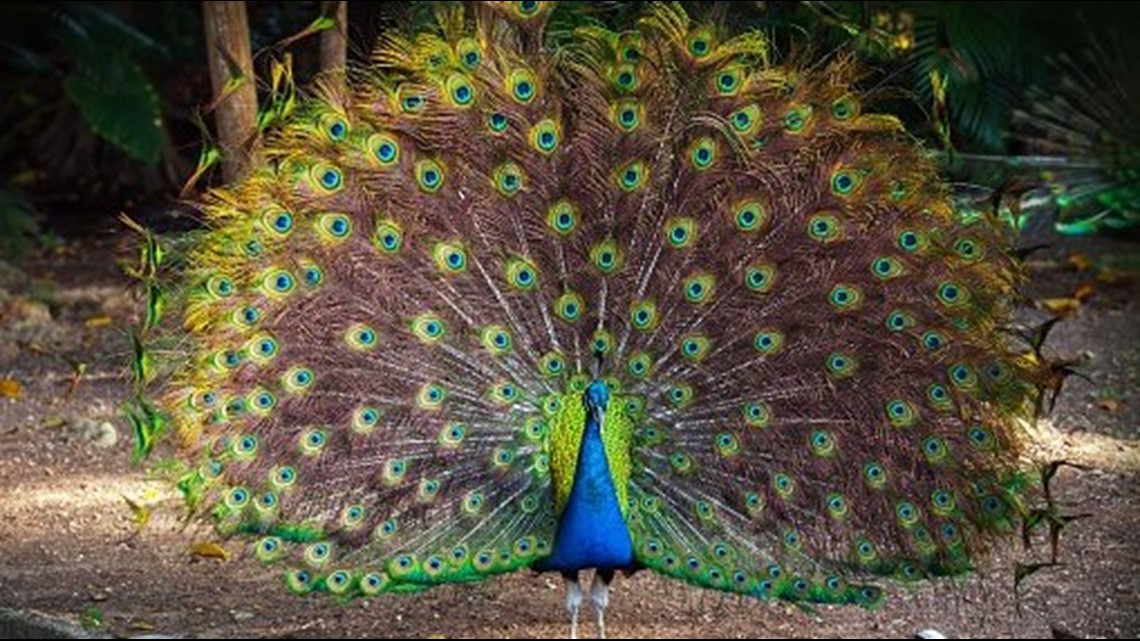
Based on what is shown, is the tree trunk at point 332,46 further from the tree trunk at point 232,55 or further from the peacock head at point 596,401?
the peacock head at point 596,401

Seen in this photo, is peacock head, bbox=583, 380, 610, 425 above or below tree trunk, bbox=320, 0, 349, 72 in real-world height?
below

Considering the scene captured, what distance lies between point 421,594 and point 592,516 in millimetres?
1134

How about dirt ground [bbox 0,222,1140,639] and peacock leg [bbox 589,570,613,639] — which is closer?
peacock leg [bbox 589,570,613,639]

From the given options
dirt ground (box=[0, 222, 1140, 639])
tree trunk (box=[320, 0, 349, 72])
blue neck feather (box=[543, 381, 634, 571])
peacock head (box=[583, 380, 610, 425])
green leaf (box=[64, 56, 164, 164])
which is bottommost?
dirt ground (box=[0, 222, 1140, 639])

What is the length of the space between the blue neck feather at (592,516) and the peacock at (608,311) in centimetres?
30

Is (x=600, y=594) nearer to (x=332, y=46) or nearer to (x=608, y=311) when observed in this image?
(x=608, y=311)

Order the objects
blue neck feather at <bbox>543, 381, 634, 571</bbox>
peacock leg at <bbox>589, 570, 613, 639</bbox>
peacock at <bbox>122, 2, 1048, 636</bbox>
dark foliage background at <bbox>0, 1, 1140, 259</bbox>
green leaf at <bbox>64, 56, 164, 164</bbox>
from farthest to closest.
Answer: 1. green leaf at <bbox>64, 56, 164, 164</bbox>
2. dark foliage background at <bbox>0, 1, 1140, 259</bbox>
3. peacock at <bbox>122, 2, 1048, 636</bbox>
4. peacock leg at <bbox>589, 570, 613, 639</bbox>
5. blue neck feather at <bbox>543, 381, 634, 571</bbox>

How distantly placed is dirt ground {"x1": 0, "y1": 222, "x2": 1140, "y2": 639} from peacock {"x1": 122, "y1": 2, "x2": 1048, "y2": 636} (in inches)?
11.6

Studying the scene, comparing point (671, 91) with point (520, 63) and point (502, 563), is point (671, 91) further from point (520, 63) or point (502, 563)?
point (502, 563)

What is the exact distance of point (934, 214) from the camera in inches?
264

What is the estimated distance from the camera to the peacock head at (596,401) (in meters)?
6.19

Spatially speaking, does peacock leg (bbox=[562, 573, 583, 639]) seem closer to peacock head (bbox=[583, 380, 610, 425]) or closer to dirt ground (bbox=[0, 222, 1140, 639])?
dirt ground (bbox=[0, 222, 1140, 639])

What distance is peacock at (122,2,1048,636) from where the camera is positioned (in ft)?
21.4

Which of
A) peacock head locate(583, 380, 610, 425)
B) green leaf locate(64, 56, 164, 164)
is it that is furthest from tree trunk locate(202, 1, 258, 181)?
peacock head locate(583, 380, 610, 425)
